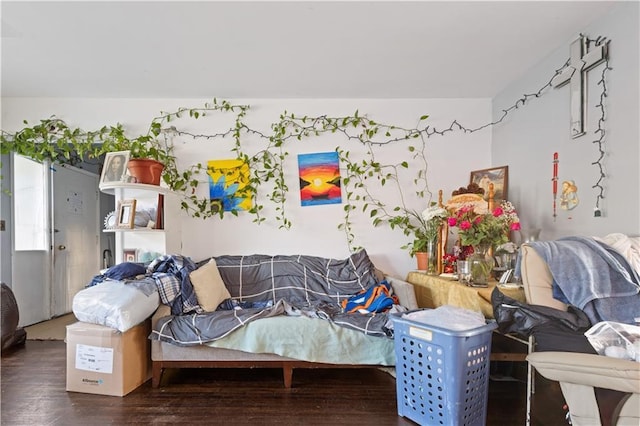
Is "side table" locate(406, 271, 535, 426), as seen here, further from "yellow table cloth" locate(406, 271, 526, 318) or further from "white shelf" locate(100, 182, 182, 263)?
"white shelf" locate(100, 182, 182, 263)

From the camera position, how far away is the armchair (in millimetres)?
960

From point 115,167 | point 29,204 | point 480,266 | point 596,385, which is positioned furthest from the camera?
point 29,204

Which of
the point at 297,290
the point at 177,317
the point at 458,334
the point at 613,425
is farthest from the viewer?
the point at 297,290

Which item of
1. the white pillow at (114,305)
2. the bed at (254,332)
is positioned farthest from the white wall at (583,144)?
the white pillow at (114,305)

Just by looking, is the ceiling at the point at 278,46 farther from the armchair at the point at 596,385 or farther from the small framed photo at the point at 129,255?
the armchair at the point at 596,385

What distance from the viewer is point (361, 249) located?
116 inches

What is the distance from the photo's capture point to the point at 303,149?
307cm

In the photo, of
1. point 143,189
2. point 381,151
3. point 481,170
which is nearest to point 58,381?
point 143,189

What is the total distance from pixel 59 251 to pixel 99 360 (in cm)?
242

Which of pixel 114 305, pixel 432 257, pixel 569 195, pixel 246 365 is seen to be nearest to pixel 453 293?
pixel 432 257

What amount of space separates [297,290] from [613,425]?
6.62 ft

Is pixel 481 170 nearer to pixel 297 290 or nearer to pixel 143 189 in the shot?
pixel 297 290

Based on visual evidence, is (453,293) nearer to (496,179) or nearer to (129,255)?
(496,179)

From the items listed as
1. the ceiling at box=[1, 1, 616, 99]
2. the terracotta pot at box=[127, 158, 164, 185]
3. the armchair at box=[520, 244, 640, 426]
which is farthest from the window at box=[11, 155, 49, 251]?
→ the armchair at box=[520, 244, 640, 426]
